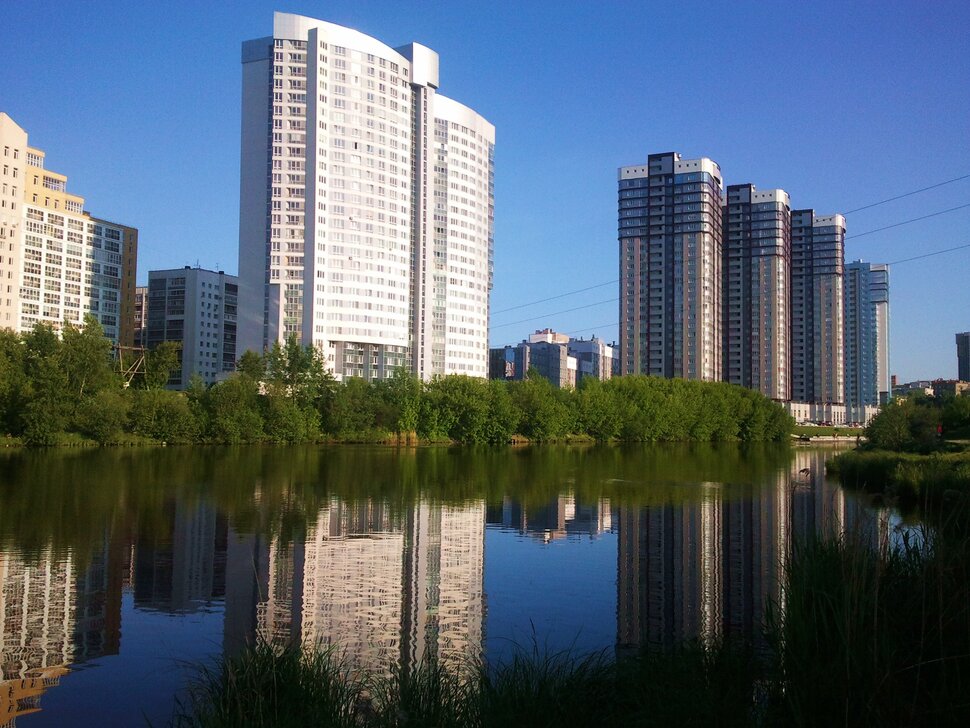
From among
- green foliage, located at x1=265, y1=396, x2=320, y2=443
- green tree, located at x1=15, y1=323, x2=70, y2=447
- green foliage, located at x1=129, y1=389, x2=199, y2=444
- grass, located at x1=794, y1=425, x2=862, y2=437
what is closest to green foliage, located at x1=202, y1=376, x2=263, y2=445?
green foliage, located at x1=265, y1=396, x2=320, y2=443

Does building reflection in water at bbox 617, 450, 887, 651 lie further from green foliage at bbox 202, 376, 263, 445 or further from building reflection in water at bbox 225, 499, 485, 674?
green foliage at bbox 202, 376, 263, 445

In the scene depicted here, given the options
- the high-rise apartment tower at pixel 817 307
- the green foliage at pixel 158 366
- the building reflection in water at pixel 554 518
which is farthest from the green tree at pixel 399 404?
the high-rise apartment tower at pixel 817 307

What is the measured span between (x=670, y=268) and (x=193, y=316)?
311ft

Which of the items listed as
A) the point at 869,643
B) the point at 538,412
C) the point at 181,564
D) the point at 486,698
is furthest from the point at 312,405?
the point at 869,643

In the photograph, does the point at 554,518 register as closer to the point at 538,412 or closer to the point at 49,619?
the point at 49,619

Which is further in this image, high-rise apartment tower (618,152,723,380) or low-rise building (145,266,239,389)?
low-rise building (145,266,239,389)

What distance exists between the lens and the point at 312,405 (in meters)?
101

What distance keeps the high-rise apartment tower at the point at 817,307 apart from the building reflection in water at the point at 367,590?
167 meters

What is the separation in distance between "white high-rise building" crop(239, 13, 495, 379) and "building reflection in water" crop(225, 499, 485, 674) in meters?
93.2

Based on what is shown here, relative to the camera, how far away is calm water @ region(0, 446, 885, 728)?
14.6 m

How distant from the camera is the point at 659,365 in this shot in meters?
162

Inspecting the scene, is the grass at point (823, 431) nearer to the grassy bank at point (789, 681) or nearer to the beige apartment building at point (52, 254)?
the beige apartment building at point (52, 254)

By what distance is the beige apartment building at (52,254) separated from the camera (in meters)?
127

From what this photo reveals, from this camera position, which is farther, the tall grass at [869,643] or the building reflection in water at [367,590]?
the building reflection in water at [367,590]
